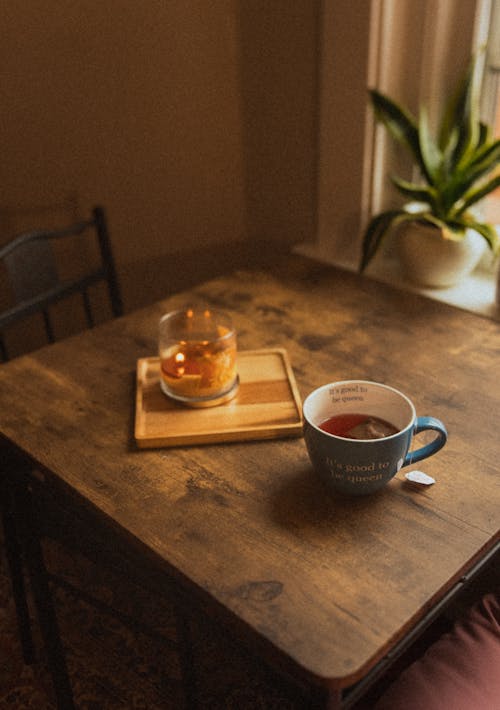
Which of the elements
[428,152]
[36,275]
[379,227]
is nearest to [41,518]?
[36,275]

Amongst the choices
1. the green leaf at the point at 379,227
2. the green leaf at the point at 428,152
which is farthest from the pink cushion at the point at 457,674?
the green leaf at the point at 428,152

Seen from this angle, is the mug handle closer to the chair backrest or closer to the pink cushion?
the pink cushion

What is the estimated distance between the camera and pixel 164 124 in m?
2.00

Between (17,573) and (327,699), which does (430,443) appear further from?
(17,573)

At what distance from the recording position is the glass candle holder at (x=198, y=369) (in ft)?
3.65

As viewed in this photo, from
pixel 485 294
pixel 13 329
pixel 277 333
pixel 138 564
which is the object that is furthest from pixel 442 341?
pixel 13 329

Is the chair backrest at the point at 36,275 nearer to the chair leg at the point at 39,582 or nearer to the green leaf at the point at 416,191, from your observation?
the chair leg at the point at 39,582

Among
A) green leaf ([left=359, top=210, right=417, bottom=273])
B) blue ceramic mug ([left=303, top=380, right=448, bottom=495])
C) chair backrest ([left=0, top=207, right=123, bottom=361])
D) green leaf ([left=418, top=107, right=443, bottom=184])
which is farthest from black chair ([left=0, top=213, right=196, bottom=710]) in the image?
green leaf ([left=418, top=107, right=443, bottom=184])

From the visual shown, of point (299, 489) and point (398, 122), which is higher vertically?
point (398, 122)

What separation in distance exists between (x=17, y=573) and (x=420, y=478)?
902mm

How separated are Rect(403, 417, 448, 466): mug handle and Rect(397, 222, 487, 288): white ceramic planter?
2.42ft

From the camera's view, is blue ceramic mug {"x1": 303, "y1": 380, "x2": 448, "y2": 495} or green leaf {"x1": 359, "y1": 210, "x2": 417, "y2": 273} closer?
blue ceramic mug {"x1": 303, "y1": 380, "x2": 448, "y2": 495}

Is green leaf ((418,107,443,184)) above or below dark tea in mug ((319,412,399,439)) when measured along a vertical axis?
above

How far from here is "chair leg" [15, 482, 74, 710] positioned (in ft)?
3.70
